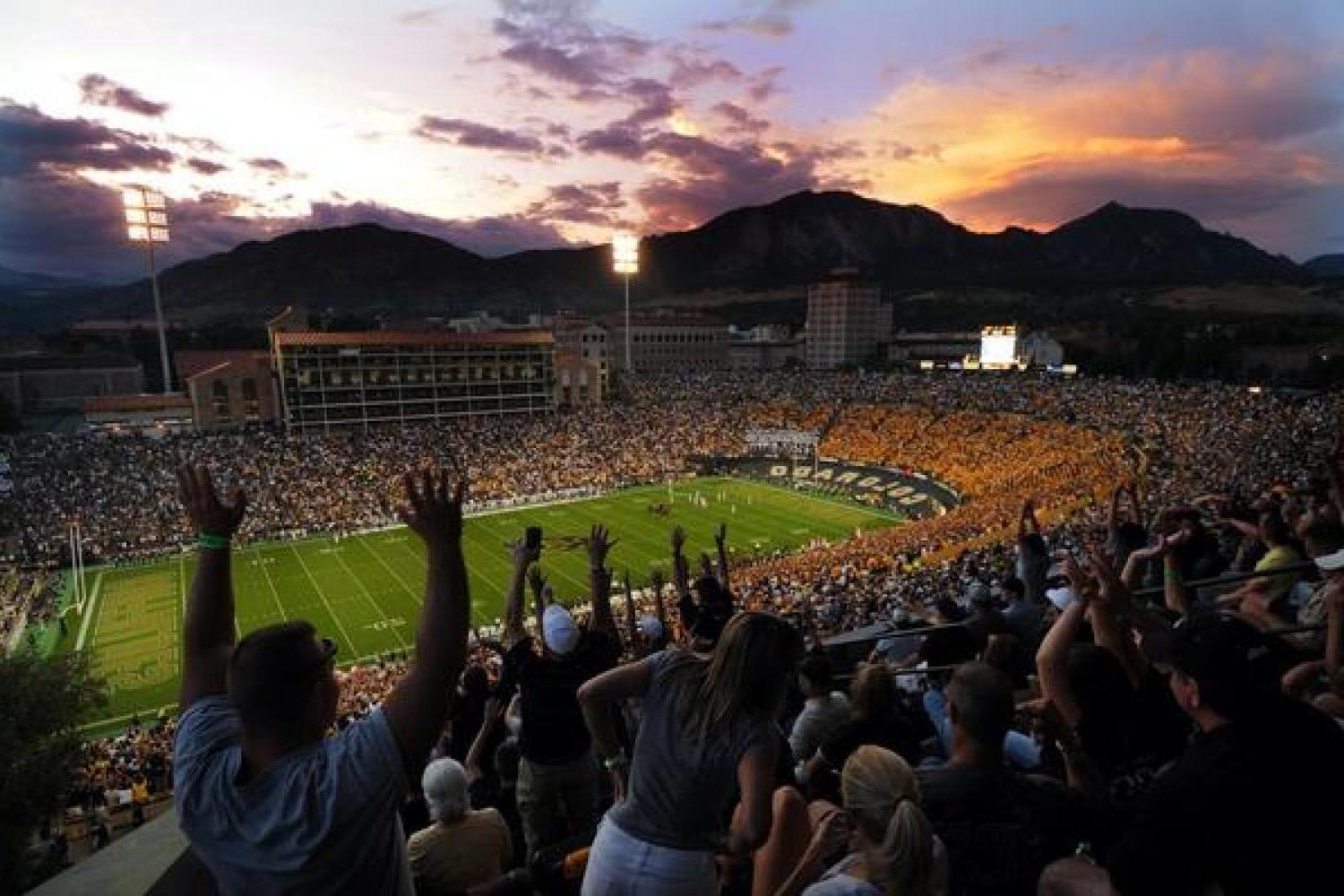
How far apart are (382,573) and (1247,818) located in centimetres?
3597

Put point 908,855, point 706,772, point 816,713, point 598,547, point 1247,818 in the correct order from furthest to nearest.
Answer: point 598,547, point 816,713, point 706,772, point 1247,818, point 908,855

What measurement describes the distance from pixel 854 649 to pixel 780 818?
23.5 ft

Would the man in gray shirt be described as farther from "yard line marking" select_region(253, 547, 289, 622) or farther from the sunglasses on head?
"yard line marking" select_region(253, 547, 289, 622)

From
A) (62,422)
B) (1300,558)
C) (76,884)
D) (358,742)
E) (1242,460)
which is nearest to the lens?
(358,742)

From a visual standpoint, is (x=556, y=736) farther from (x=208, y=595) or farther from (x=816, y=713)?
(x=208, y=595)

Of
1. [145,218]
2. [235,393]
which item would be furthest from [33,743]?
[145,218]

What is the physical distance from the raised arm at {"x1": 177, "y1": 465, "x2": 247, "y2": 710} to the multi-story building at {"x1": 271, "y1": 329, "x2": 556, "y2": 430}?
61.1 metres

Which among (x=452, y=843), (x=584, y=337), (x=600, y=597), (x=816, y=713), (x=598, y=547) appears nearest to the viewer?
(x=452, y=843)

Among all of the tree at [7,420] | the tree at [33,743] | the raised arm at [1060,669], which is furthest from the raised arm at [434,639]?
the tree at [7,420]

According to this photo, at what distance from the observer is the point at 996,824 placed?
289cm

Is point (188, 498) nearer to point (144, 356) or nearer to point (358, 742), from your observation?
point (358, 742)

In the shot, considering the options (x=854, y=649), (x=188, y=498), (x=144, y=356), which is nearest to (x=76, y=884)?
(x=188, y=498)

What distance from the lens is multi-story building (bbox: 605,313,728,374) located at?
127125 millimetres

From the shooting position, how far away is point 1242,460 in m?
29.9
